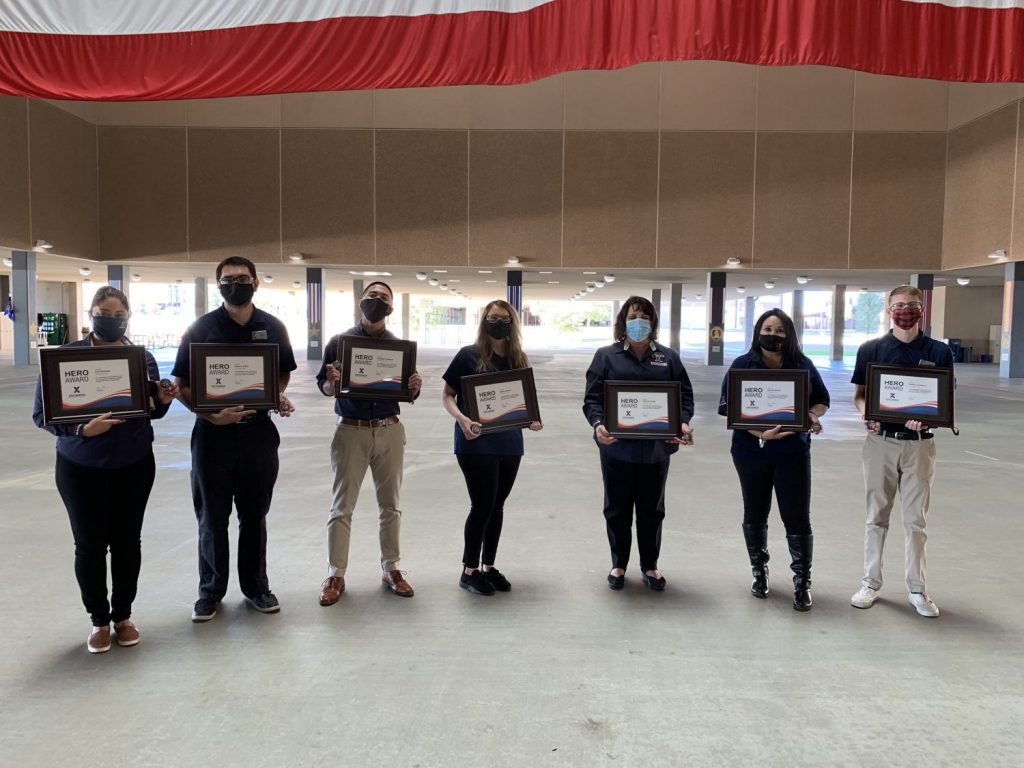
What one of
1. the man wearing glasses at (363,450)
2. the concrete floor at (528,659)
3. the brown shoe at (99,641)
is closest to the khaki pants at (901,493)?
the concrete floor at (528,659)

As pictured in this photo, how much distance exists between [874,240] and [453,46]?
2409cm

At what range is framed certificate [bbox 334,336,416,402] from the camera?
14.0ft

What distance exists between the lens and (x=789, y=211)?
78.8 feet

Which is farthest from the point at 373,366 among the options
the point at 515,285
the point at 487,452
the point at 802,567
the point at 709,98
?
the point at 709,98

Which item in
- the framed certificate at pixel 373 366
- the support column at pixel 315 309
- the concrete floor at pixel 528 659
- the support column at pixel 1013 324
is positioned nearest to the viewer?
the concrete floor at pixel 528 659

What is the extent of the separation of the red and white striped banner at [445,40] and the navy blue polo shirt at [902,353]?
1.55 metres

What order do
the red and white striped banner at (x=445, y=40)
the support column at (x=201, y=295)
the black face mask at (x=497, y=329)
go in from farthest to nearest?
the support column at (x=201, y=295) → the black face mask at (x=497, y=329) → the red and white striped banner at (x=445, y=40)

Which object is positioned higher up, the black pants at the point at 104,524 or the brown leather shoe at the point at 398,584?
the black pants at the point at 104,524

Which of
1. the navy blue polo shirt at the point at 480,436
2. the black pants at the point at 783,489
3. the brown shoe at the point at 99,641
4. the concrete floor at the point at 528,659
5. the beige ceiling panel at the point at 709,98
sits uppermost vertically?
the beige ceiling panel at the point at 709,98

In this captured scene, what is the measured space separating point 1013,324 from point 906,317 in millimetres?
22890

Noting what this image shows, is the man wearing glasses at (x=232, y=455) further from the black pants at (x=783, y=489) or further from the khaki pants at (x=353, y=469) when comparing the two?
the black pants at (x=783, y=489)

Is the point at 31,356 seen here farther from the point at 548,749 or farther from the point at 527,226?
the point at 548,749

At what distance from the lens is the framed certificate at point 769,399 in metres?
4.34

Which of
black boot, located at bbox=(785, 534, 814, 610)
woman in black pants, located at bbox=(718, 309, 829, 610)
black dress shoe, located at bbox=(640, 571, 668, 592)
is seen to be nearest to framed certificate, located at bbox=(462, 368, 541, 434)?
woman in black pants, located at bbox=(718, 309, 829, 610)
